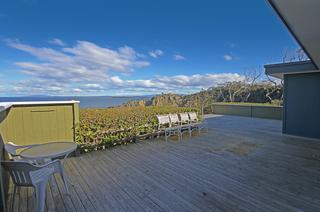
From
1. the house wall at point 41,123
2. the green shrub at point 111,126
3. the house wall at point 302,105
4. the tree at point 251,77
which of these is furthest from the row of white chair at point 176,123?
the tree at point 251,77

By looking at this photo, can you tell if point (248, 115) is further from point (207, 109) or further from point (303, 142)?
point (303, 142)

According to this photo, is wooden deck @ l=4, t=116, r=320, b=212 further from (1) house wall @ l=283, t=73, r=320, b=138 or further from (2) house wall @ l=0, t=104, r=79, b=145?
(1) house wall @ l=283, t=73, r=320, b=138

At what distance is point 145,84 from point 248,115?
39.2 feet

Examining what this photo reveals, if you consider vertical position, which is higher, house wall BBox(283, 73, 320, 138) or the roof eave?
the roof eave

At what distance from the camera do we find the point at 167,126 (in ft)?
20.8

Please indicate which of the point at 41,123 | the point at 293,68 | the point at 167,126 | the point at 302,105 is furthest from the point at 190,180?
the point at 302,105

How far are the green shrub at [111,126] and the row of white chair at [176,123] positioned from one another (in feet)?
0.91

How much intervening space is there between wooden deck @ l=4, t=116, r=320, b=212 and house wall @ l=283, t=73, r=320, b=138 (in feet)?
4.17

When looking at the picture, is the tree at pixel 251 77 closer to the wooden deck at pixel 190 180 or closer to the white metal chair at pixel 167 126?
the wooden deck at pixel 190 180

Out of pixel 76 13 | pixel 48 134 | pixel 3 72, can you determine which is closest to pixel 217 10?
pixel 76 13

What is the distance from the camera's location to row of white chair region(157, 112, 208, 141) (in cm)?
593

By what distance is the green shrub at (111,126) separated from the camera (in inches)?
182

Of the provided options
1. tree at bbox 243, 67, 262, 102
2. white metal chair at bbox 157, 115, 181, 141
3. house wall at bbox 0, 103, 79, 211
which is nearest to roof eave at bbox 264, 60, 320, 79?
white metal chair at bbox 157, 115, 181, 141

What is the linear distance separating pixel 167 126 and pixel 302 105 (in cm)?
456
